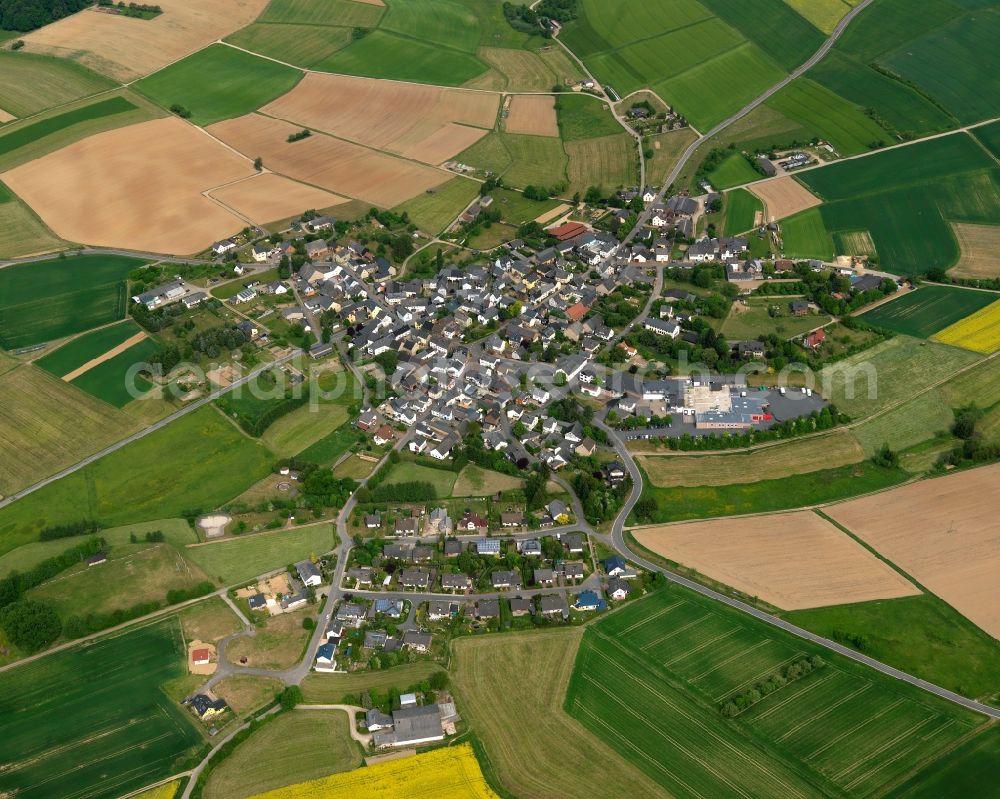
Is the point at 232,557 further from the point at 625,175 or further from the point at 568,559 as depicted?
the point at 625,175

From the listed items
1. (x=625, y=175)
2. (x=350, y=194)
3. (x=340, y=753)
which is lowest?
(x=340, y=753)

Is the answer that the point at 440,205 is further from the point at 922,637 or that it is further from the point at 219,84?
the point at 922,637

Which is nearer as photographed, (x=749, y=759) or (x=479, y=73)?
(x=749, y=759)

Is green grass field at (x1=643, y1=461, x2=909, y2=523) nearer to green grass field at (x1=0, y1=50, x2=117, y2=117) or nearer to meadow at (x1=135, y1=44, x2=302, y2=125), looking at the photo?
meadow at (x1=135, y1=44, x2=302, y2=125)

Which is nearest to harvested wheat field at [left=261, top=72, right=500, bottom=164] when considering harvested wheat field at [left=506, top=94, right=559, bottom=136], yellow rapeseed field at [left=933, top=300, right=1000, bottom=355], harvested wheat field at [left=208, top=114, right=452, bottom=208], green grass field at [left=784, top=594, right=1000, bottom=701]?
harvested wheat field at [left=208, top=114, right=452, bottom=208]

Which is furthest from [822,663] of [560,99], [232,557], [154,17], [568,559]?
[154,17]

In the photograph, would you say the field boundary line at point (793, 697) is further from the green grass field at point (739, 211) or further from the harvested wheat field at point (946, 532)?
the green grass field at point (739, 211)

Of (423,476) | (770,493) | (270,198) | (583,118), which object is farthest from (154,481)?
(583,118)
